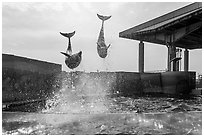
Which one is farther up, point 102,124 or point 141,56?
point 141,56

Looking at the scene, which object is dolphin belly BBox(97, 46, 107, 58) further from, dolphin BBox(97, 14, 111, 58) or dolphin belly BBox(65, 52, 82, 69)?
dolphin belly BBox(65, 52, 82, 69)

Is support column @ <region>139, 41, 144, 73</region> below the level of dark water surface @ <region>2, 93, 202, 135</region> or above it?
above

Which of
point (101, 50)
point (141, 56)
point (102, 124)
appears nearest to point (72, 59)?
point (101, 50)

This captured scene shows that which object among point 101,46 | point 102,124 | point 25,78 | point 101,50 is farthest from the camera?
point 101,50

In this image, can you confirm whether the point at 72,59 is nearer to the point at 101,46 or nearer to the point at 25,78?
→ the point at 101,46

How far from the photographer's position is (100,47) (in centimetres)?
1698

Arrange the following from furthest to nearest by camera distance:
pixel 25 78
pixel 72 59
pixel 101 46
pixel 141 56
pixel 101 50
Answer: pixel 141 56 → pixel 101 50 → pixel 101 46 → pixel 72 59 → pixel 25 78

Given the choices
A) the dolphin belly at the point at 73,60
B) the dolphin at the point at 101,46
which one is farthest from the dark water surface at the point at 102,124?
the dolphin at the point at 101,46

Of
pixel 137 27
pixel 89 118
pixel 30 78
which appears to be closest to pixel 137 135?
pixel 89 118

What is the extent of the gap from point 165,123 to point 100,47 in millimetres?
14087

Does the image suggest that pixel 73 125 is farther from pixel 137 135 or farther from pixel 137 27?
pixel 137 27

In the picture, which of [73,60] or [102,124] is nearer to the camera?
[102,124]

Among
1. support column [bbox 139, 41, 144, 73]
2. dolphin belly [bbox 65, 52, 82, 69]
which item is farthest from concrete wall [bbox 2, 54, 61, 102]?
support column [bbox 139, 41, 144, 73]

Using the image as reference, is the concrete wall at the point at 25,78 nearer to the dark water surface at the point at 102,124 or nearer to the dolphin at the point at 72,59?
the dark water surface at the point at 102,124
